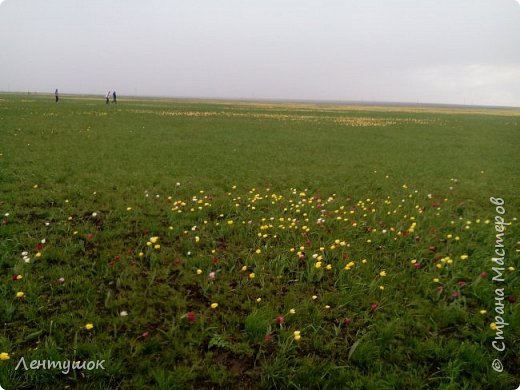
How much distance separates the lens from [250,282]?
5613 millimetres

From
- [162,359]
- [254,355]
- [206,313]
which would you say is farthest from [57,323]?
[254,355]

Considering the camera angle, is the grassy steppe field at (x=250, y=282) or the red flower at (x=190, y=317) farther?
the red flower at (x=190, y=317)

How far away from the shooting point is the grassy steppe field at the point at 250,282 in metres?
3.89

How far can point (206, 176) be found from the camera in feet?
40.7

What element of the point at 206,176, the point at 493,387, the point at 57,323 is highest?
the point at 206,176

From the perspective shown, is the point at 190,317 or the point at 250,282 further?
the point at 250,282

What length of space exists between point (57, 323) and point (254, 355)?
2.98 meters

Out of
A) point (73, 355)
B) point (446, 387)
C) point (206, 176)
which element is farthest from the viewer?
point (206, 176)

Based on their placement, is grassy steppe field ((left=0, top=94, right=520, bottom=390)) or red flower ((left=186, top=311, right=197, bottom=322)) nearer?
grassy steppe field ((left=0, top=94, right=520, bottom=390))

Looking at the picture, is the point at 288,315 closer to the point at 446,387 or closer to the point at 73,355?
the point at 446,387

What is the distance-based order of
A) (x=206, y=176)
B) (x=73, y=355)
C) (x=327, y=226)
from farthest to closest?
(x=206, y=176) → (x=327, y=226) → (x=73, y=355)

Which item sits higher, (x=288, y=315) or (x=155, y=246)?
(x=155, y=246)

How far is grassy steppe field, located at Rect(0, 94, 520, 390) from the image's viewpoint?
3889mm

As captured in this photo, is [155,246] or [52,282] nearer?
[52,282]
